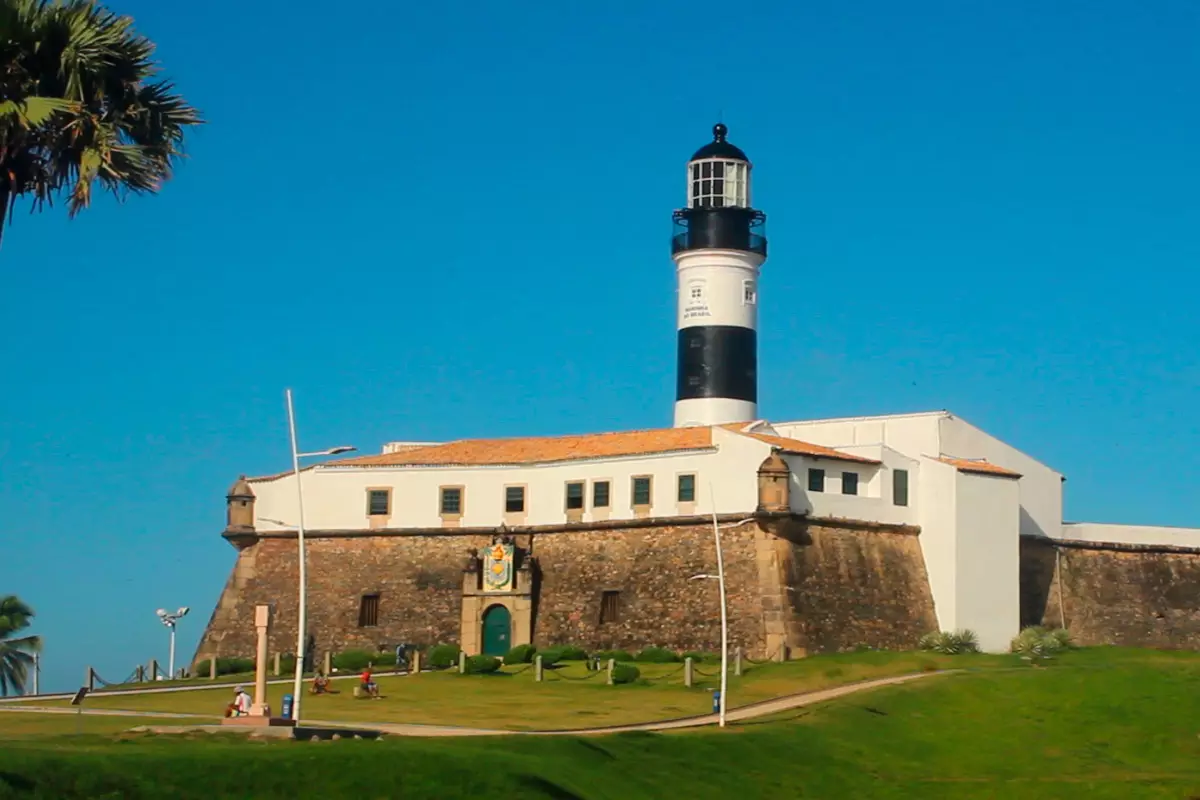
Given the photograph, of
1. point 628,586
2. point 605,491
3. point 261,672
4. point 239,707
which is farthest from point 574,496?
point 261,672

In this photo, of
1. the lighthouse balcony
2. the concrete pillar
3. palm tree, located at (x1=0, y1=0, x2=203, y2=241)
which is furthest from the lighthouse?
palm tree, located at (x1=0, y1=0, x2=203, y2=241)

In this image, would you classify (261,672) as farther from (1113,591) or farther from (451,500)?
(1113,591)

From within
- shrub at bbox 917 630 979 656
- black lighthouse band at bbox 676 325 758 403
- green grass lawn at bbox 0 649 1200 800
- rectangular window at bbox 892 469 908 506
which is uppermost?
black lighthouse band at bbox 676 325 758 403

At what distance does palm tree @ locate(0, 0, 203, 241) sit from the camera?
33219mm

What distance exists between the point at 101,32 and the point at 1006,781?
30585mm

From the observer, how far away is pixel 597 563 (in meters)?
74.6

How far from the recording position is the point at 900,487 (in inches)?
2965

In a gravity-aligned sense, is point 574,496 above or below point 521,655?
above

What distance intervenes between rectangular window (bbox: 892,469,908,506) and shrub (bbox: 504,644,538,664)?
15813 millimetres

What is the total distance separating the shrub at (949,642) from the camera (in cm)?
7106

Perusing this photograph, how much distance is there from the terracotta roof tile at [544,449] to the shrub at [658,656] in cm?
825

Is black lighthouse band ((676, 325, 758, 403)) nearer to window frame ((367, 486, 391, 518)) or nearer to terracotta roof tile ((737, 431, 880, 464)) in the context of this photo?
terracotta roof tile ((737, 431, 880, 464))

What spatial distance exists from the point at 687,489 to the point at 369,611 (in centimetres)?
1466

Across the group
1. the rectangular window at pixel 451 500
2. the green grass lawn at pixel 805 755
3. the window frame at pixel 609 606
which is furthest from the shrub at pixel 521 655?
the rectangular window at pixel 451 500
